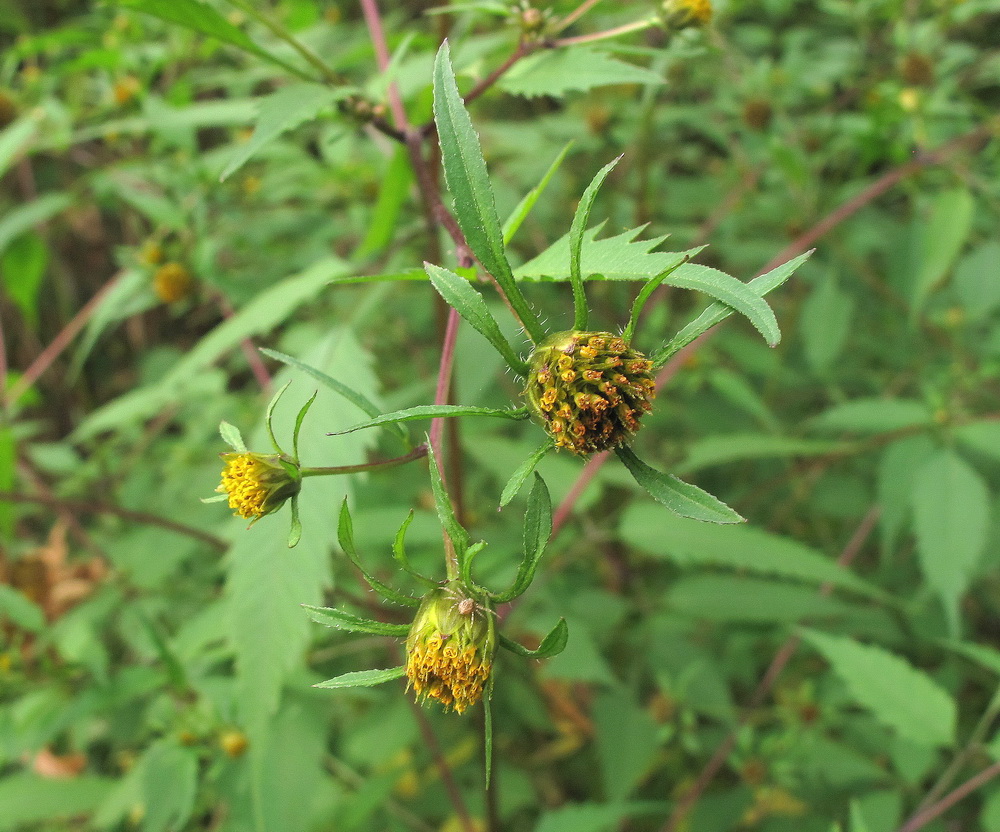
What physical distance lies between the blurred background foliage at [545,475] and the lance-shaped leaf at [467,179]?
26cm

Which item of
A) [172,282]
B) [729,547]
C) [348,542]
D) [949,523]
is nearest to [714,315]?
[348,542]

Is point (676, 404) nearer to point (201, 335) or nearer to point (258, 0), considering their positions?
point (258, 0)

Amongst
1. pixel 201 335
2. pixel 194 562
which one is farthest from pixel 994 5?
pixel 201 335

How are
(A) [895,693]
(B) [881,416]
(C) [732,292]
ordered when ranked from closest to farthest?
(C) [732,292] < (A) [895,693] < (B) [881,416]

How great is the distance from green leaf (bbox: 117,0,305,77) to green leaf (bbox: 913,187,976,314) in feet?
3.83

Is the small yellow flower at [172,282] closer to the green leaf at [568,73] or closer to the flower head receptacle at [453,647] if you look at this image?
the green leaf at [568,73]

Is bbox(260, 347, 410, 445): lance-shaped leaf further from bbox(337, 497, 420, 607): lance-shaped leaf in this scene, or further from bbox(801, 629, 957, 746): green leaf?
bbox(801, 629, 957, 746): green leaf

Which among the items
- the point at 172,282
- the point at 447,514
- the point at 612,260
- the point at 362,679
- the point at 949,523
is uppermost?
the point at 612,260

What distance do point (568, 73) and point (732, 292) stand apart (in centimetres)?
44

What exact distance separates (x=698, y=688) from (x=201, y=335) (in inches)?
85.3

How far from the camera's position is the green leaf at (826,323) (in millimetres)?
1524

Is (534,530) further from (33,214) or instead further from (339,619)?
(33,214)

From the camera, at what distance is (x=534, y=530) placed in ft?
1.60

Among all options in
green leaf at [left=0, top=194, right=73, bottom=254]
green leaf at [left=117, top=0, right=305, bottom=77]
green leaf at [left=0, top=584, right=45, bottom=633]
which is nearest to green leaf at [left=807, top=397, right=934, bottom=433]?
green leaf at [left=117, top=0, right=305, bottom=77]
